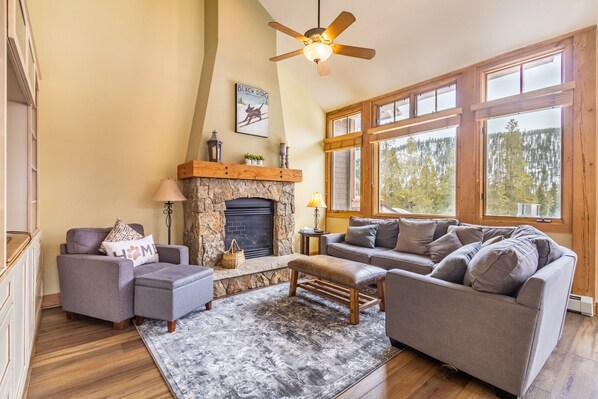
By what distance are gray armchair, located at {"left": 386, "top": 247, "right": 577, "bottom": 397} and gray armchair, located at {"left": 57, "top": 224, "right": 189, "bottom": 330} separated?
2.27 m

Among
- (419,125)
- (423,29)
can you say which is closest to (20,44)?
(423,29)

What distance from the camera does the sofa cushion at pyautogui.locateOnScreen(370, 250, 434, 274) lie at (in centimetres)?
323

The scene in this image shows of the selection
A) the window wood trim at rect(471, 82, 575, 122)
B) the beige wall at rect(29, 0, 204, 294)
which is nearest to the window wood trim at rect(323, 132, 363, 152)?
the window wood trim at rect(471, 82, 575, 122)

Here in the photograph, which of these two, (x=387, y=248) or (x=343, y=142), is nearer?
(x=387, y=248)

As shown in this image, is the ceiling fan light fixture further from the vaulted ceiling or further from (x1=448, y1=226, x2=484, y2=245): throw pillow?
(x1=448, y1=226, x2=484, y2=245): throw pillow

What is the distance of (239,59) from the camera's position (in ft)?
13.6

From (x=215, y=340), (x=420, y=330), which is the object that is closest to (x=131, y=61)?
(x=215, y=340)

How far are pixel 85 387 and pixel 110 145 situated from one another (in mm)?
2654

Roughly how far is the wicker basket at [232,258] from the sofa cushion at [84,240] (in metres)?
1.35

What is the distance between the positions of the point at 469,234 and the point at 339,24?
2630mm

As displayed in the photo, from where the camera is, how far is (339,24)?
2385mm

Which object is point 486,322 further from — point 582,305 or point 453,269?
point 582,305

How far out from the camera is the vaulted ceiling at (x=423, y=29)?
9.84ft

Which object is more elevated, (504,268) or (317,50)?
(317,50)
